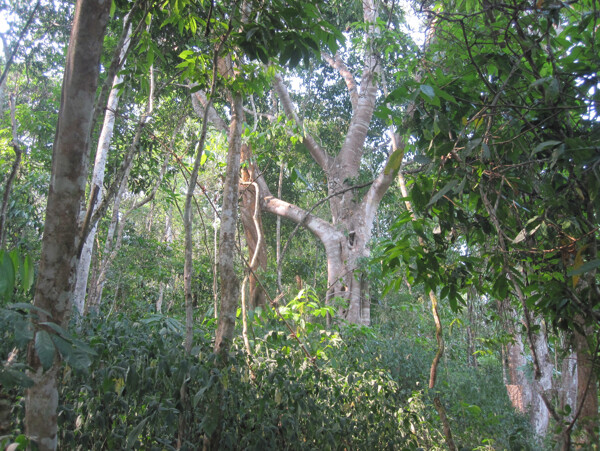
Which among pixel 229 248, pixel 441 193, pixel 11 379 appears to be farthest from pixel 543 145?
pixel 229 248

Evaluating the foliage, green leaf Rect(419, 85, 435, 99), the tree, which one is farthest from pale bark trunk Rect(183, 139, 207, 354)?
green leaf Rect(419, 85, 435, 99)

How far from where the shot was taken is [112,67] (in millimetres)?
1912

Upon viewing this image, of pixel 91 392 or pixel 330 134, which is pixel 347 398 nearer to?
pixel 91 392

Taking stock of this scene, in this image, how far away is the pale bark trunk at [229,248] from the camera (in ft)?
8.25

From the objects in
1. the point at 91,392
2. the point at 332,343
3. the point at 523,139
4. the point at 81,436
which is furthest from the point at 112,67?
the point at 332,343

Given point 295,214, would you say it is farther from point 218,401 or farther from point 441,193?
point 441,193

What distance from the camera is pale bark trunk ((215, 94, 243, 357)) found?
2515mm

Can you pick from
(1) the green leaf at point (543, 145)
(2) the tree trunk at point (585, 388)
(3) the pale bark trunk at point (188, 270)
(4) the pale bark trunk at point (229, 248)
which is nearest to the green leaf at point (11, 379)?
(3) the pale bark trunk at point (188, 270)

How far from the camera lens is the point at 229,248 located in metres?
2.73

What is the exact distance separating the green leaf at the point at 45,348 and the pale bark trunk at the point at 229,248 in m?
1.44

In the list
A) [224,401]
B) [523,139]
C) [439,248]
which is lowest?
[224,401]

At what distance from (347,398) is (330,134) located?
907 cm

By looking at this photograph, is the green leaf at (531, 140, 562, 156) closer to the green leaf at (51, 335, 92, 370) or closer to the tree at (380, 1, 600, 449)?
the tree at (380, 1, 600, 449)

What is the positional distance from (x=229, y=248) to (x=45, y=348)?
68.5 inches
